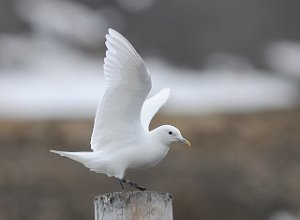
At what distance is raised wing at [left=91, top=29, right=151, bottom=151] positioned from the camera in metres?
6.78

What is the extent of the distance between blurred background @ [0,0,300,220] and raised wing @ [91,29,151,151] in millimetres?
5877

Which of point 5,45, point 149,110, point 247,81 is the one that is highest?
point 5,45

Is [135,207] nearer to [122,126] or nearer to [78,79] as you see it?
[122,126]

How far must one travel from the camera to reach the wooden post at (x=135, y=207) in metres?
5.44

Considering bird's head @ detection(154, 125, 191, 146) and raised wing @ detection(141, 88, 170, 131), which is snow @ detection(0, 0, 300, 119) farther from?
bird's head @ detection(154, 125, 191, 146)

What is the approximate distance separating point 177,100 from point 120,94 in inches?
539

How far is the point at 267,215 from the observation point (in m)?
13.9

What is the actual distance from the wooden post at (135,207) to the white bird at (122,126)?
1.30 meters

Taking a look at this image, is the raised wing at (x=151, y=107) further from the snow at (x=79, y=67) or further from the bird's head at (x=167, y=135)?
the snow at (x=79, y=67)

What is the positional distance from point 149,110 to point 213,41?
944 inches

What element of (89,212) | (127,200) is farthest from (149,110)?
(89,212)

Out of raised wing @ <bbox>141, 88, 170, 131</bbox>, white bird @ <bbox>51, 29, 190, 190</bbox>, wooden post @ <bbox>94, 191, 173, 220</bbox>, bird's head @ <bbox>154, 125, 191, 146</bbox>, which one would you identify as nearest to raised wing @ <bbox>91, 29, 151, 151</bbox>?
white bird @ <bbox>51, 29, 190, 190</bbox>

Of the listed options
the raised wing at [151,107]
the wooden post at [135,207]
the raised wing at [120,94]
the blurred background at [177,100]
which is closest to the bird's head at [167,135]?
the raised wing at [120,94]

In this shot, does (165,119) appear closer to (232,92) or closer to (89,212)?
(89,212)
